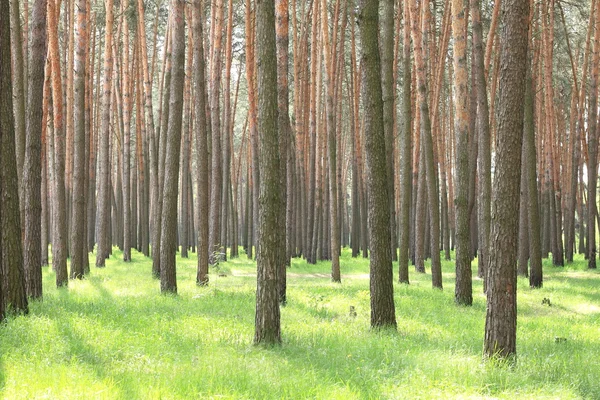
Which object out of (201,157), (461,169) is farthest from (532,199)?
(201,157)

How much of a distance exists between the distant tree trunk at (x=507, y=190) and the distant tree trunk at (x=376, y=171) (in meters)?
1.74

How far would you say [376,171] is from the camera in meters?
7.83

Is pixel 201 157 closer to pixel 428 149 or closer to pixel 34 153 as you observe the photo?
pixel 34 153

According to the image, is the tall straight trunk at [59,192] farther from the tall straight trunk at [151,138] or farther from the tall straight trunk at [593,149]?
the tall straight trunk at [593,149]

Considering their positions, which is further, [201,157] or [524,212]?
[524,212]

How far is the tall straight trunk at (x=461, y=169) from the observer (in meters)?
10.8

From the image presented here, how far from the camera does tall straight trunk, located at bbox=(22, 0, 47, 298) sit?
29.8 feet

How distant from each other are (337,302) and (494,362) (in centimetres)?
447

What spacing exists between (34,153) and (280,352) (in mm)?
5089

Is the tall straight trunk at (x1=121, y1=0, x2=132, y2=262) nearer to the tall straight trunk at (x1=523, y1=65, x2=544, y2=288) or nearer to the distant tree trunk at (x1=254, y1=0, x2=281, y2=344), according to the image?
the tall straight trunk at (x1=523, y1=65, x2=544, y2=288)

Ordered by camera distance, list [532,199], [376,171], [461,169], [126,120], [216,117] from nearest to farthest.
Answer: [376,171] < [461,169] < [532,199] < [216,117] < [126,120]

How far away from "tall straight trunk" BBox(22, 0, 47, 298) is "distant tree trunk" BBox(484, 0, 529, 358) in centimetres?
650

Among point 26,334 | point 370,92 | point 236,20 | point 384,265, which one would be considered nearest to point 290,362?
point 384,265

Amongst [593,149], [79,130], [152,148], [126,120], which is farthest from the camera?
[126,120]
